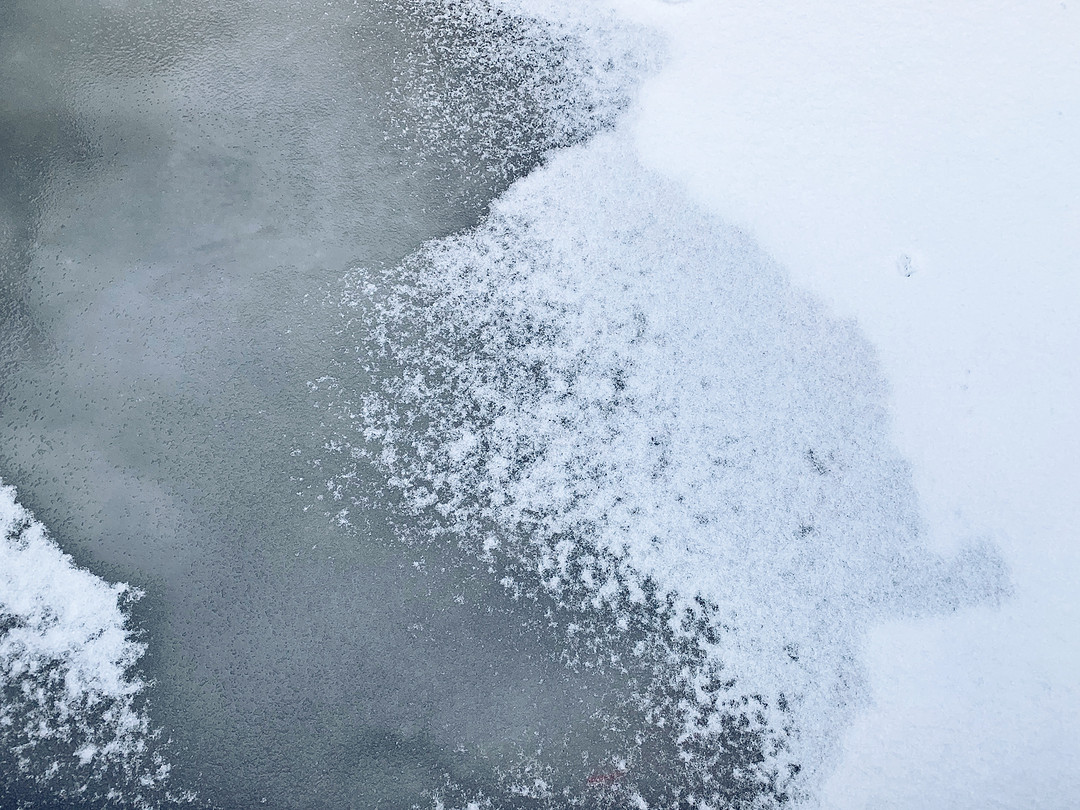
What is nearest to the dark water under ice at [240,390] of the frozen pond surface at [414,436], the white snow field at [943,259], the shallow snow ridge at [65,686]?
the frozen pond surface at [414,436]

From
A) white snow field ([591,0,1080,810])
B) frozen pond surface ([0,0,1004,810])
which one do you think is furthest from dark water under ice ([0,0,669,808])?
white snow field ([591,0,1080,810])

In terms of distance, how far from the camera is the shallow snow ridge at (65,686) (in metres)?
3.96

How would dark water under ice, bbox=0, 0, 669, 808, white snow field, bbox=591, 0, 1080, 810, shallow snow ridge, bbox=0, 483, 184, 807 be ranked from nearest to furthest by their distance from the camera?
shallow snow ridge, bbox=0, 483, 184, 807, dark water under ice, bbox=0, 0, 669, 808, white snow field, bbox=591, 0, 1080, 810

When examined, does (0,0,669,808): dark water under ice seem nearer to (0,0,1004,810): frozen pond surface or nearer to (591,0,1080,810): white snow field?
(0,0,1004,810): frozen pond surface

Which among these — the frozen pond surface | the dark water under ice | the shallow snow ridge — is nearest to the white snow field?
the frozen pond surface

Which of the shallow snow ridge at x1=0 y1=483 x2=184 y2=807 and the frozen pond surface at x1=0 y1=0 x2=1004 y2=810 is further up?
the frozen pond surface at x1=0 y1=0 x2=1004 y2=810

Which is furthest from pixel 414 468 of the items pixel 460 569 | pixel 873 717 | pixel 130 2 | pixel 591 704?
pixel 130 2

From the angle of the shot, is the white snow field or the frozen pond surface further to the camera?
the white snow field

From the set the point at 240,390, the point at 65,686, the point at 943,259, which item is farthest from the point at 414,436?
the point at 943,259

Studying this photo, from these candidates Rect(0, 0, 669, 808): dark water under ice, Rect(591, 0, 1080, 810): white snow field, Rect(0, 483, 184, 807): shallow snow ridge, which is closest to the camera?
Rect(0, 483, 184, 807): shallow snow ridge

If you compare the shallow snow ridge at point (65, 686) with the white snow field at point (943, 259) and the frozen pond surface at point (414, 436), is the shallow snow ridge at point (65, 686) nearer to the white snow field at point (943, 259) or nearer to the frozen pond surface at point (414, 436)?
the frozen pond surface at point (414, 436)

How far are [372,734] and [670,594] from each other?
7.01 feet

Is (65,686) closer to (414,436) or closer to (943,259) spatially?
(414,436)

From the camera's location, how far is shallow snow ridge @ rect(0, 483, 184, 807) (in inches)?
156
